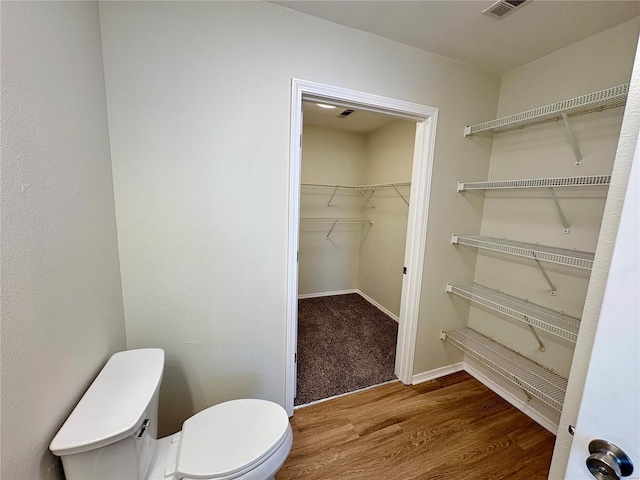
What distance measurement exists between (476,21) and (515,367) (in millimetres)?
2126

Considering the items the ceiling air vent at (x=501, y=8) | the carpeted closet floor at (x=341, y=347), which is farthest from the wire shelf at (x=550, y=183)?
the carpeted closet floor at (x=341, y=347)

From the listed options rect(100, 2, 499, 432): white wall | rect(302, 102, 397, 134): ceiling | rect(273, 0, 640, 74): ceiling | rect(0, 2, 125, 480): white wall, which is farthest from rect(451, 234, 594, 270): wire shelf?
rect(0, 2, 125, 480): white wall

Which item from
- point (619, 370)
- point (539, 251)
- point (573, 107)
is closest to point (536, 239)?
point (539, 251)

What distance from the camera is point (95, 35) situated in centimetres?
108

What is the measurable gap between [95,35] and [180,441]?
174 centimetres

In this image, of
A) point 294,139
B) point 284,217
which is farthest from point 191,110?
point 284,217

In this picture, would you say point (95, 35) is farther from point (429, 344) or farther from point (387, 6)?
point (429, 344)

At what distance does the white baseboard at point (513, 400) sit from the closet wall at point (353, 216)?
3.55 feet

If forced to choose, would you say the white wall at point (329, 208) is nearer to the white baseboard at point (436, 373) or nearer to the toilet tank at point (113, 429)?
the white baseboard at point (436, 373)

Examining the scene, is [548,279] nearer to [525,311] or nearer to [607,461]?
[525,311]

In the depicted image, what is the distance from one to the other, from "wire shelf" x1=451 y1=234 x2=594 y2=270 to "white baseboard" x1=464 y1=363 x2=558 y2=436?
1093 millimetres

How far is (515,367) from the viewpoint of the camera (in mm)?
1733

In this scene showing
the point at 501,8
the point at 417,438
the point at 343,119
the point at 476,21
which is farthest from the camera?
the point at 343,119

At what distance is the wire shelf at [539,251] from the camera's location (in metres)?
1.31
